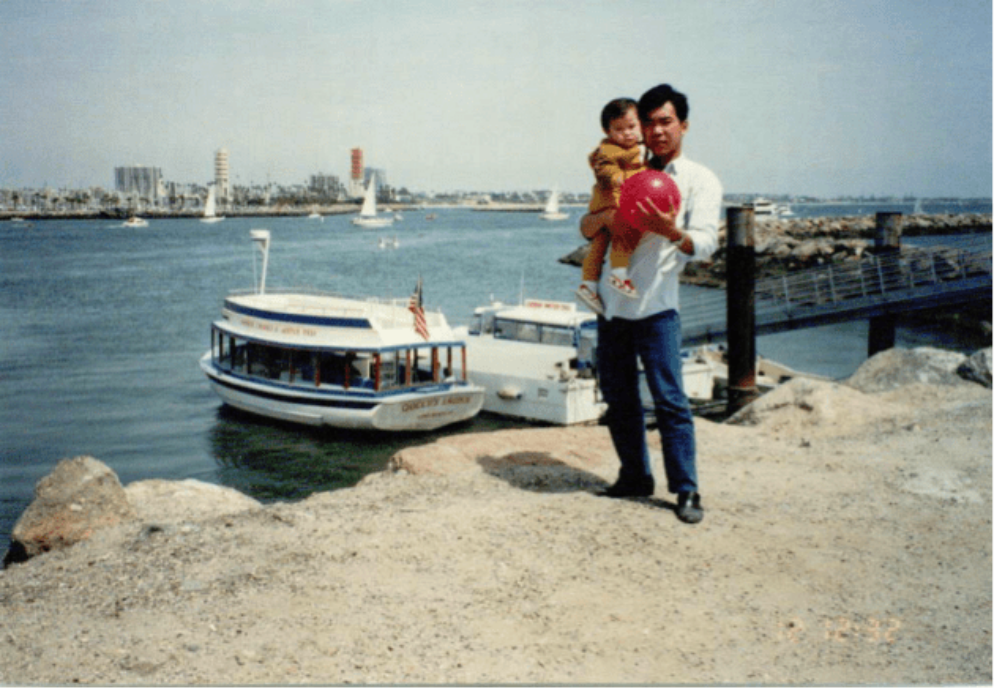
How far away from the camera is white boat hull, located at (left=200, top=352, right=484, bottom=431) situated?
19.5m

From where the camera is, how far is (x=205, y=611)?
3842 millimetres

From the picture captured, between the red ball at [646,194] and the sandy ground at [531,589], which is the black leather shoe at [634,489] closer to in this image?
the sandy ground at [531,589]

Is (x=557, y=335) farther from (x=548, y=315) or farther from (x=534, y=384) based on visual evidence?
(x=534, y=384)

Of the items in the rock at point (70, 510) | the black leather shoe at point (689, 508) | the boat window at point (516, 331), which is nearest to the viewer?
the black leather shoe at point (689, 508)

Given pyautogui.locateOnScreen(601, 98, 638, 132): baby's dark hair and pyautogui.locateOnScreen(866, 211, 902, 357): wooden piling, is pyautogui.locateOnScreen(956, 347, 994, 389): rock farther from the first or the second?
pyautogui.locateOnScreen(866, 211, 902, 357): wooden piling

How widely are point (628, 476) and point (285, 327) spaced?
52.2 feet

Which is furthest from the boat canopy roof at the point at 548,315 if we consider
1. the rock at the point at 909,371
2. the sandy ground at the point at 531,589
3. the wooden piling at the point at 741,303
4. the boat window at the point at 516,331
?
the sandy ground at the point at 531,589

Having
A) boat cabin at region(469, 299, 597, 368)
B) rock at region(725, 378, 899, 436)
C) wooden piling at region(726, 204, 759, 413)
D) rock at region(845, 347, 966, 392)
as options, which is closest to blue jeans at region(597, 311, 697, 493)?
rock at region(725, 378, 899, 436)

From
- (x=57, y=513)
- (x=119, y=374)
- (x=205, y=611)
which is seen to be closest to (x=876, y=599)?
(x=205, y=611)

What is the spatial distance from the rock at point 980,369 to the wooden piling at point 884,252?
9.11 m

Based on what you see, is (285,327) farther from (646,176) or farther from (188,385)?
(646,176)

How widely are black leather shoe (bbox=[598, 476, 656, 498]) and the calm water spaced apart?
1163 centimetres

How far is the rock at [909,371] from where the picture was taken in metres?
10.8

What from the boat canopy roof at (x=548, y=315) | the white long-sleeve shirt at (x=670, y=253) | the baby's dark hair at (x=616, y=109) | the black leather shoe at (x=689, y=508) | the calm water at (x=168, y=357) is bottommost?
the calm water at (x=168, y=357)
